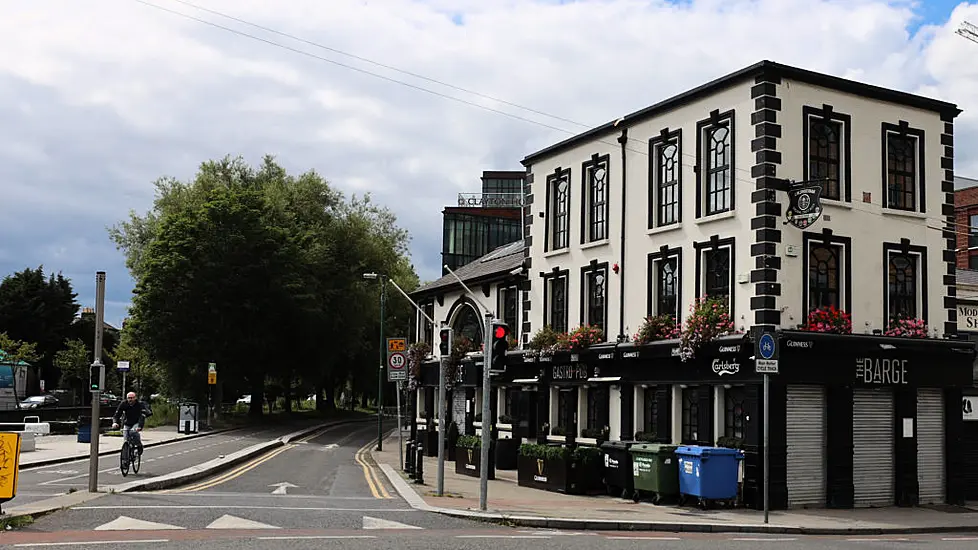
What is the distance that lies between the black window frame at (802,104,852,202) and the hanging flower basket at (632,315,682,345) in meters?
4.44

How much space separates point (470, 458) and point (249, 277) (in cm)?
3101

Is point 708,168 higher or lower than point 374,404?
higher

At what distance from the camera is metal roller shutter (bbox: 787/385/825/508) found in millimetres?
21688

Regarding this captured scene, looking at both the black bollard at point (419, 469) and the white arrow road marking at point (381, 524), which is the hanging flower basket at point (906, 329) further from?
the white arrow road marking at point (381, 524)

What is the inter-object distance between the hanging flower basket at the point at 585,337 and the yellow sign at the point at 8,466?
1600 cm

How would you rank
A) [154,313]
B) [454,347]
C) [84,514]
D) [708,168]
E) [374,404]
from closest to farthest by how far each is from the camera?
[84,514]
[708,168]
[454,347]
[154,313]
[374,404]

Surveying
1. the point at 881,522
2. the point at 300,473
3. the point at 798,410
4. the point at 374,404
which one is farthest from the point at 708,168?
the point at 374,404

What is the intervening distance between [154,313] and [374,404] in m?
64.8

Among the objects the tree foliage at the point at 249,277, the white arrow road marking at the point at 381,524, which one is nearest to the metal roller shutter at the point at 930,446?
the white arrow road marking at the point at 381,524

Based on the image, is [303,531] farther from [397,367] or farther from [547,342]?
[547,342]

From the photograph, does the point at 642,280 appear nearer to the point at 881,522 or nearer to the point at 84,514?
the point at 881,522

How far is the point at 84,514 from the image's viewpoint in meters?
14.9

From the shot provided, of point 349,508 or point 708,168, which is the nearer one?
point 349,508

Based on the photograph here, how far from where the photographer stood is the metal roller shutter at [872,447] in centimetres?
2261
